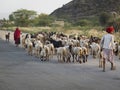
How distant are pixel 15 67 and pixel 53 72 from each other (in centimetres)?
241

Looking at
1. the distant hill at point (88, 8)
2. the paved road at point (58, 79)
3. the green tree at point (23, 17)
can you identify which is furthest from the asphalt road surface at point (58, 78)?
the distant hill at point (88, 8)

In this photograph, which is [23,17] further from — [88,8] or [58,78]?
[58,78]

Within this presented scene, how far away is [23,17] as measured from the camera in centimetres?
10319

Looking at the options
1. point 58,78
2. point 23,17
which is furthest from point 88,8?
point 58,78

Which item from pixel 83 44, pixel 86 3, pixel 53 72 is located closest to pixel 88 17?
pixel 86 3

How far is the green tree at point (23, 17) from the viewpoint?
101750 mm

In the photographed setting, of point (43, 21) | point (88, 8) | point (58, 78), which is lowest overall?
point (58, 78)

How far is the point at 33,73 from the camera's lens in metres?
15.1

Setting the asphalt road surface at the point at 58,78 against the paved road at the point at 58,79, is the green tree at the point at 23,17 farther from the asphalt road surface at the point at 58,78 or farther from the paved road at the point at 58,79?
the paved road at the point at 58,79

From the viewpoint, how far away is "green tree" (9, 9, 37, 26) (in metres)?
102

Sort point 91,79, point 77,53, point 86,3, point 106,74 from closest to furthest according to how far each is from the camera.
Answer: point 91,79 → point 106,74 → point 77,53 → point 86,3

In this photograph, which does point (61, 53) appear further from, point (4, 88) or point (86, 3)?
point (86, 3)

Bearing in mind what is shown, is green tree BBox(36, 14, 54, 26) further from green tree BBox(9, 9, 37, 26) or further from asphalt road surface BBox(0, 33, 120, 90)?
asphalt road surface BBox(0, 33, 120, 90)

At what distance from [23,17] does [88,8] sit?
72.6 feet
